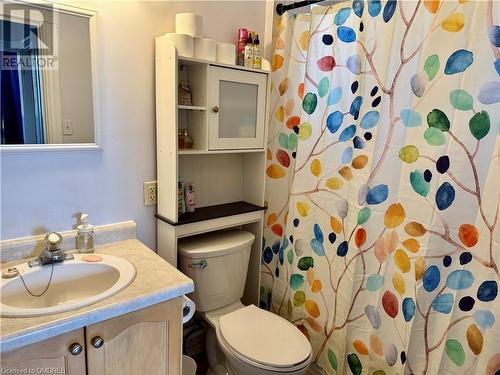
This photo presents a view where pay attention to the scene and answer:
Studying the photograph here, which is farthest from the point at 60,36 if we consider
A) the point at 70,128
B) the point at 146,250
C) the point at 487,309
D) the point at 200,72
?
the point at 487,309

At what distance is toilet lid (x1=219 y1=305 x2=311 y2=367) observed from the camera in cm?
137

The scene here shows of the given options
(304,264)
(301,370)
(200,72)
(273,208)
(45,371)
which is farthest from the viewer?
(273,208)

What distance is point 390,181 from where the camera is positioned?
1324 mm

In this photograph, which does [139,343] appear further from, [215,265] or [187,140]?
[187,140]

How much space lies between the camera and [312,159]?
161 cm

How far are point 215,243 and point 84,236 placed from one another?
0.59 meters

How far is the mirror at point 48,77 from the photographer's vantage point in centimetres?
115

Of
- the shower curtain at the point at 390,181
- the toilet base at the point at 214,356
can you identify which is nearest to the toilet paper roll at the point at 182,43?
the shower curtain at the point at 390,181

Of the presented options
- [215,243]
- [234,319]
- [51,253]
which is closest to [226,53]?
[215,243]

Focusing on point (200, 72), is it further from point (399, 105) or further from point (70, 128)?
point (399, 105)

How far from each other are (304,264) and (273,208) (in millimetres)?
342

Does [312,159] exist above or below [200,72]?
below

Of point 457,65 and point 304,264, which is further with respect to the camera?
point 304,264

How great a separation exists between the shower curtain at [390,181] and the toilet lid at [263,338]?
0.23 metres
